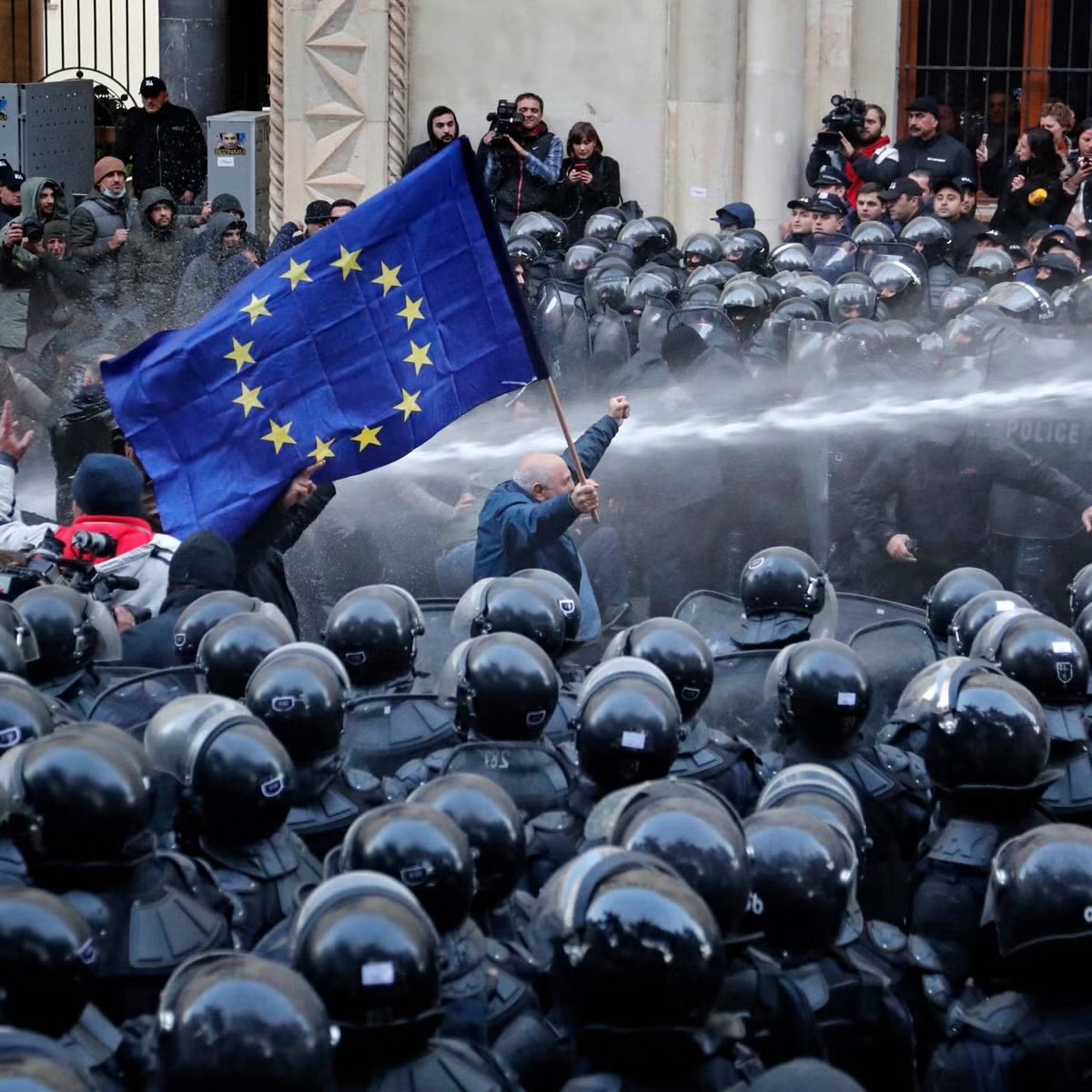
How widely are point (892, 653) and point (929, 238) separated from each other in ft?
17.4

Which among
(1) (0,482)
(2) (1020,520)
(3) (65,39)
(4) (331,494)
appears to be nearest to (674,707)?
(4) (331,494)

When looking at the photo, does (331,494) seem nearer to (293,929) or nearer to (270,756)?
(270,756)

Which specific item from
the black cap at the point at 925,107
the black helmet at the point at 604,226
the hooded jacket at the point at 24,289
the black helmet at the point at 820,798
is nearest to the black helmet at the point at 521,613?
the black helmet at the point at 820,798

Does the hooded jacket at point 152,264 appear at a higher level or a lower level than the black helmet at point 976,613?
higher

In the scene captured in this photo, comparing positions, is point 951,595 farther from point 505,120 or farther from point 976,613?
point 505,120

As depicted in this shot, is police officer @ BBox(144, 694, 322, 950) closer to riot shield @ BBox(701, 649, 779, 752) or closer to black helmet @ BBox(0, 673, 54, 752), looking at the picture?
black helmet @ BBox(0, 673, 54, 752)

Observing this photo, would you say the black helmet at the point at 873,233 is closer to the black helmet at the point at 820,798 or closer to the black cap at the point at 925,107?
the black cap at the point at 925,107

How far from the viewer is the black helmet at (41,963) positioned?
354 cm

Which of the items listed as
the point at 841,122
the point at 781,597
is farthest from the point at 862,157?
the point at 781,597

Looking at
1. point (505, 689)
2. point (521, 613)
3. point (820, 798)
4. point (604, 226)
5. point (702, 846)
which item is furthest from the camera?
point (604, 226)

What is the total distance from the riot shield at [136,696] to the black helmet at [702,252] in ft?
21.8

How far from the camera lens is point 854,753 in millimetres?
5469

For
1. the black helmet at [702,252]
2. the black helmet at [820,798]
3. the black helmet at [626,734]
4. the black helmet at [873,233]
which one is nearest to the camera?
the black helmet at [820,798]

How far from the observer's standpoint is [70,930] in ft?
11.8
